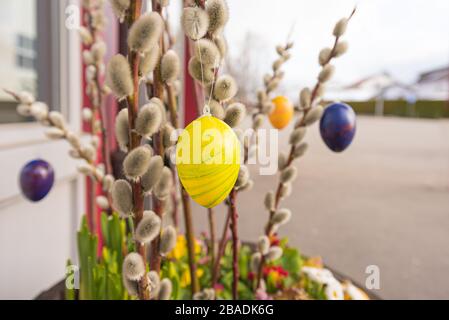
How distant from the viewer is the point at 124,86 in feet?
1.05

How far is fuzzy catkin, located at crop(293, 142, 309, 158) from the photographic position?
0.56m

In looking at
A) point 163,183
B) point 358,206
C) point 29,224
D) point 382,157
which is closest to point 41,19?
point 29,224

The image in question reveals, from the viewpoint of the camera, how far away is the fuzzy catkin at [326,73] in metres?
0.50

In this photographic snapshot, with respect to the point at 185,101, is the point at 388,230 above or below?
below

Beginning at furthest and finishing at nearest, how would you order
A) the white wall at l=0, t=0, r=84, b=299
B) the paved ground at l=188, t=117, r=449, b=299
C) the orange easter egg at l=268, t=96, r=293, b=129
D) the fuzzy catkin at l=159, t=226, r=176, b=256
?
the paved ground at l=188, t=117, r=449, b=299 < the white wall at l=0, t=0, r=84, b=299 < the orange easter egg at l=268, t=96, r=293, b=129 < the fuzzy catkin at l=159, t=226, r=176, b=256

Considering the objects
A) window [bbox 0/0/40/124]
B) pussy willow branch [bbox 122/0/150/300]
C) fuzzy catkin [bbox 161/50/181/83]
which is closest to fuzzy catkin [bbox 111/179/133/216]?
pussy willow branch [bbox 122/0/150/300]

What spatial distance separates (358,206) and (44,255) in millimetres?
1861

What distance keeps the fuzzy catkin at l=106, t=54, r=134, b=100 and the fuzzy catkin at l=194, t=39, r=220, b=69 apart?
6 centimetres

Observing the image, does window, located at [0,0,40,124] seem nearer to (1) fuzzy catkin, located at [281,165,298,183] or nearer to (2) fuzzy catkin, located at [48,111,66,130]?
(2) fuzzy catkin, located at [48,111,66,130]

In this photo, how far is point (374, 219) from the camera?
2.15 metres

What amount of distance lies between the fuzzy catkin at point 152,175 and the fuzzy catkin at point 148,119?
1.2 inches

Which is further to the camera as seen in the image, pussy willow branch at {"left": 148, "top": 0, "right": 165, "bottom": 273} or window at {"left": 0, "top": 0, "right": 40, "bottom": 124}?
window at {"left": 0, "top": 0, "right": 40, "bottom": 124}
